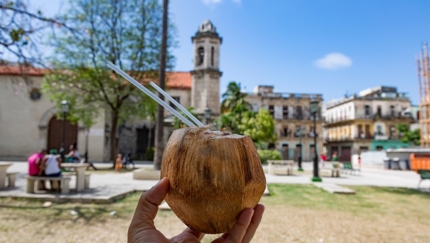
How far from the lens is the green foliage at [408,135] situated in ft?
132

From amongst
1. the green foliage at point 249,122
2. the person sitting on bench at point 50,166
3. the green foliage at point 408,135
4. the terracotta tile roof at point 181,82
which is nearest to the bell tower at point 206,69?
the green foliage at point 249,122

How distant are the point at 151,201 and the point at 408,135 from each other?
48.3m

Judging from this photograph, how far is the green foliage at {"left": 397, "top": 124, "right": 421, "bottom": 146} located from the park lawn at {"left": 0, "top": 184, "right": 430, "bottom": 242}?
39.3 m

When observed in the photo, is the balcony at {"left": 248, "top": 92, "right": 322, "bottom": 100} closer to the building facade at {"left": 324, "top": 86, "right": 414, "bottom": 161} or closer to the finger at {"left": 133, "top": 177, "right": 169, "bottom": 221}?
the building facade at {"left": 324, "top": 86, "right": 414, "bottom": 161}

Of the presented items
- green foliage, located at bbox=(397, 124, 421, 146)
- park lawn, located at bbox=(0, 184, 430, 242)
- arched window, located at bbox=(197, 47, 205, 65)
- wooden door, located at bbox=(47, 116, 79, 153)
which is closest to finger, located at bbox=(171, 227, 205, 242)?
park lawn, located at bbox=(0, 184, 430, 242)

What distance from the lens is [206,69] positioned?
26.6 metres

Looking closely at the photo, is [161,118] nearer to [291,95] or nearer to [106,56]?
[106,56]

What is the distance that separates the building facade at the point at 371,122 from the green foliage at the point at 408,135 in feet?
4.38

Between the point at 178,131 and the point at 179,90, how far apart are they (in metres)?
32.8

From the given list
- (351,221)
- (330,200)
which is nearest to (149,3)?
(330,200)

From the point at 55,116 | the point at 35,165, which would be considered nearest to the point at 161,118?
the point at 35,165

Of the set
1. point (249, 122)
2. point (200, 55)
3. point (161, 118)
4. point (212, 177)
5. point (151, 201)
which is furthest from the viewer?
point (249, 122)

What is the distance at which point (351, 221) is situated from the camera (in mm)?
5676

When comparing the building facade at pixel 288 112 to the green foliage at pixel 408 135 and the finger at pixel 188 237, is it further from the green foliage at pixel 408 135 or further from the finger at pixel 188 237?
the finger at pixel 188 237
